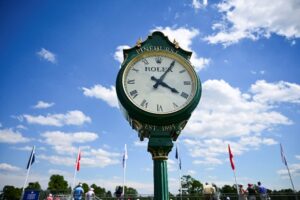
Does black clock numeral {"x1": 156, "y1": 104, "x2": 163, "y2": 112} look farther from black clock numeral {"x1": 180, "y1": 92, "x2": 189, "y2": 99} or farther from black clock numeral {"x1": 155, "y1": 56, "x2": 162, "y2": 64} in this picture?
black clock numeral {"x1": 155, "y1": 56, "x2": 162, "y2": 64}

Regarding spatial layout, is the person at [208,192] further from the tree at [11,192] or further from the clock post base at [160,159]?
the tree at [11,192]

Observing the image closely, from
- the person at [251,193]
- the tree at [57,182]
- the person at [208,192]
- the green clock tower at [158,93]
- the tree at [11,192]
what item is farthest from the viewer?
the tree at [11,192]

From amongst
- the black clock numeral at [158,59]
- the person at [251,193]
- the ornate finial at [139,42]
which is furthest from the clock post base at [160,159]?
the person at [251,193]

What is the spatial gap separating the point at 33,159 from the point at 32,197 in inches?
217

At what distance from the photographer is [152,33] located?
5855 millimetres

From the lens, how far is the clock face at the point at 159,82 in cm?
521

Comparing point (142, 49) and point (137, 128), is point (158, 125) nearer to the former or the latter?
point (137, 128)

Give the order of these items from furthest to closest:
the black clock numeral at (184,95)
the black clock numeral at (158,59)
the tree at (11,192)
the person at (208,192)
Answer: the tree at (11,192), the person at (208,192), the black clock numeral at (158,59), the black clock numeral at (184,95)

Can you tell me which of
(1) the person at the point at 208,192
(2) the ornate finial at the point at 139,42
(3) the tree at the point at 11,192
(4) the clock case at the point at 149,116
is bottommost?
(1) the person at the point at 208,192

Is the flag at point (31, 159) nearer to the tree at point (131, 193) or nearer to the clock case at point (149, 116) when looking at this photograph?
the tree at point (131, 193)

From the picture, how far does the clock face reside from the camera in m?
5.21

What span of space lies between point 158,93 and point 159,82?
0.25m

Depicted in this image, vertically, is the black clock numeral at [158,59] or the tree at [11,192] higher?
the tree at [11,192]

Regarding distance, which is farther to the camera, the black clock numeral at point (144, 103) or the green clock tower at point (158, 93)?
the black clock numeral at point (144, 103)
